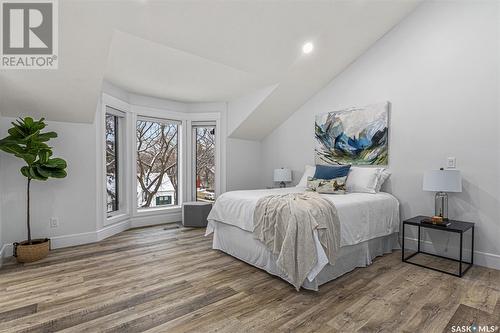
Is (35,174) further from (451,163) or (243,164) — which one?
(451,163)

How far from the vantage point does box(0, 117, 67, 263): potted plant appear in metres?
2.77

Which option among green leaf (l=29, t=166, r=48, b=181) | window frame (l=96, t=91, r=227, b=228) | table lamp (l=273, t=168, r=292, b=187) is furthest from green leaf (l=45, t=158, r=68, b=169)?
table lamp (l=273, t=168, r=292, b=187)

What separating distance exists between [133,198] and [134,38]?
8.81 feet

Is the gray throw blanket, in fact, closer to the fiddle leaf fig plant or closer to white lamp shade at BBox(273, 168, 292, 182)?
white lamp shade at BBox(273, 168, 292, 182)

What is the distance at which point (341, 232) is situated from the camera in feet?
8.21

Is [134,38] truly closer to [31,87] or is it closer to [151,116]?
[31,87]

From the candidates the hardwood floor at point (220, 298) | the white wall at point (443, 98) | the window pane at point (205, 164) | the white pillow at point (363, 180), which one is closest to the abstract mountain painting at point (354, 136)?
the white wall at point (443, 98)

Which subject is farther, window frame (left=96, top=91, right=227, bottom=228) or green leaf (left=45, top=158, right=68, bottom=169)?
window frame (left=96, top=91, right=227, bottom=228)

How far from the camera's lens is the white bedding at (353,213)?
260 centimetres

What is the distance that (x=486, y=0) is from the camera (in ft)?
9.21

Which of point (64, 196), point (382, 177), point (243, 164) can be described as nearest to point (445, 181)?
point (382, 177)

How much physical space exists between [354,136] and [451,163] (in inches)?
47.9

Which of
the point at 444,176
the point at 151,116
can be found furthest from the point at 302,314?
the point at 151,116

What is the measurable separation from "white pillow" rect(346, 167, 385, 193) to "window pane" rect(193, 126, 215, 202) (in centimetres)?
270
